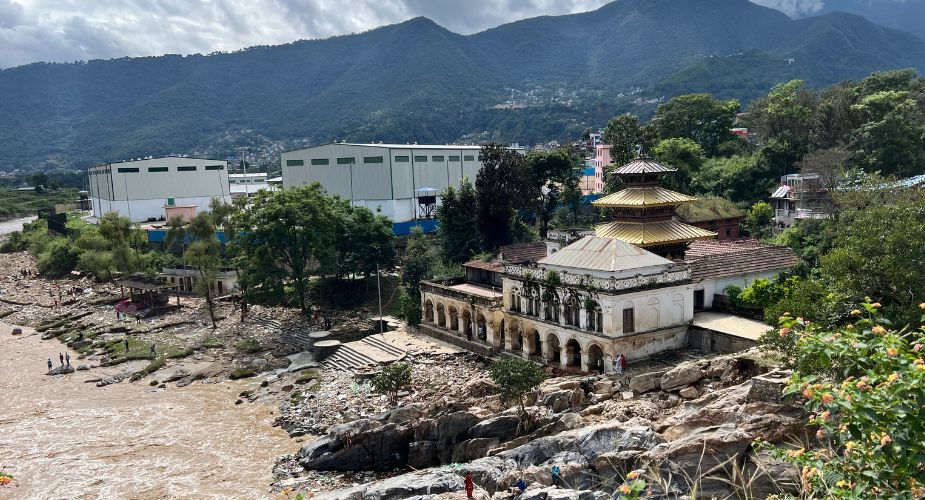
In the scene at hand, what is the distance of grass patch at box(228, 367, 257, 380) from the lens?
1672 inches

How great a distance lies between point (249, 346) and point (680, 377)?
31024 mm

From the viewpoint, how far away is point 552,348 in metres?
36.5

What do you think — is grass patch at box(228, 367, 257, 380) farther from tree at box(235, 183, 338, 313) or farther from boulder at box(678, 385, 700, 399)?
boulder at box(678, 385, 700, 399)

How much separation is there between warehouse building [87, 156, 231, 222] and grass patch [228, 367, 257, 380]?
5012 cm

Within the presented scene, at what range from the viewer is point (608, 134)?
66125 millimetres

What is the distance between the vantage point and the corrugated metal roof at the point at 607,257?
1316 inches

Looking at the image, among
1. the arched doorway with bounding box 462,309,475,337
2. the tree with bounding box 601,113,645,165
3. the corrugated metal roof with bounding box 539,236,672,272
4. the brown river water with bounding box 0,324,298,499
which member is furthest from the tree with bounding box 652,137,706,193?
the brown river water with bounding box 0,324,298,499

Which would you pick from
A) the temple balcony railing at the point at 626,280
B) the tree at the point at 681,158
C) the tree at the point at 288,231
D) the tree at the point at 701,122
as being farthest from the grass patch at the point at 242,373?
the tree at the point at 701,122

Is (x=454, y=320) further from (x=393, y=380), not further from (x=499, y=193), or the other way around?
(x=499, y=193)

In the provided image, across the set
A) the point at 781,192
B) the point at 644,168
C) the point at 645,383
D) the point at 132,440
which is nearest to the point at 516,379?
the point at 645,383

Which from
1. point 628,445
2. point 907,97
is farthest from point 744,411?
point 907,97

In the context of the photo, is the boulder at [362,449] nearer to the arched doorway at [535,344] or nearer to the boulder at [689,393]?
the arched doorway at [535,344]

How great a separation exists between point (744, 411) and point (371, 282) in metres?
41.3

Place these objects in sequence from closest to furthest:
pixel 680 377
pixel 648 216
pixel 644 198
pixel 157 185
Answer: pixel 680 377 < pixel 644 198 < pixel 648 216 < pixel 157 185
